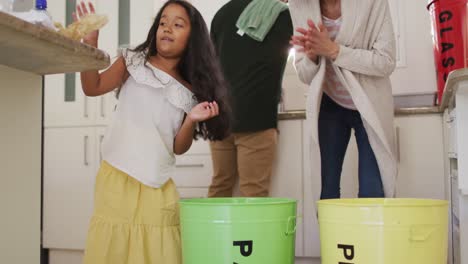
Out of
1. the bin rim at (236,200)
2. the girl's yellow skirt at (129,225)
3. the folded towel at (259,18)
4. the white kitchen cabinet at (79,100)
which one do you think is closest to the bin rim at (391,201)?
the bin rim at (236,200)

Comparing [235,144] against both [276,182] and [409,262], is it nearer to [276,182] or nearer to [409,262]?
[276,182]

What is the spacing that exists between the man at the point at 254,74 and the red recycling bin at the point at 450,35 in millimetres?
554

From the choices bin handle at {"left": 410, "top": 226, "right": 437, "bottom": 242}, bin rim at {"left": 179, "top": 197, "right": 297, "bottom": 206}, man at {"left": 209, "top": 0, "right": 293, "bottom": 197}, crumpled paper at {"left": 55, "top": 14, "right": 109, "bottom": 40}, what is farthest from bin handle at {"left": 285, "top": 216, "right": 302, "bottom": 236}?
man at {"left": 209, "top": 0, "right": 293, "bottom": 197}

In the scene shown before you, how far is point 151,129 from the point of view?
1387 millimetres

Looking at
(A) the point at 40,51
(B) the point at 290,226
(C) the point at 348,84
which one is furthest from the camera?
(C) the point at 348,84

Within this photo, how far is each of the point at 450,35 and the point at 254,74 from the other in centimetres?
73

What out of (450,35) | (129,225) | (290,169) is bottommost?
(129,225)

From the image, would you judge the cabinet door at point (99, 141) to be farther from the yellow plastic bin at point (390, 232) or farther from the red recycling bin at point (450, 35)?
the yellow plastic bin at point (390, 232)

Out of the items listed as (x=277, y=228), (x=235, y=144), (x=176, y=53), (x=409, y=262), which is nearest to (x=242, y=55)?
(x=235, y=144)

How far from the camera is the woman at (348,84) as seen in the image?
4.69ft

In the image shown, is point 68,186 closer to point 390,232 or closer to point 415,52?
point 415,52

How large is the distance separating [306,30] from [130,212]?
698mm

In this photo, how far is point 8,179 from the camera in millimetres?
997

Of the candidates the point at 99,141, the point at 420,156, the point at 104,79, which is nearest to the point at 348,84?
the point at 104,79
